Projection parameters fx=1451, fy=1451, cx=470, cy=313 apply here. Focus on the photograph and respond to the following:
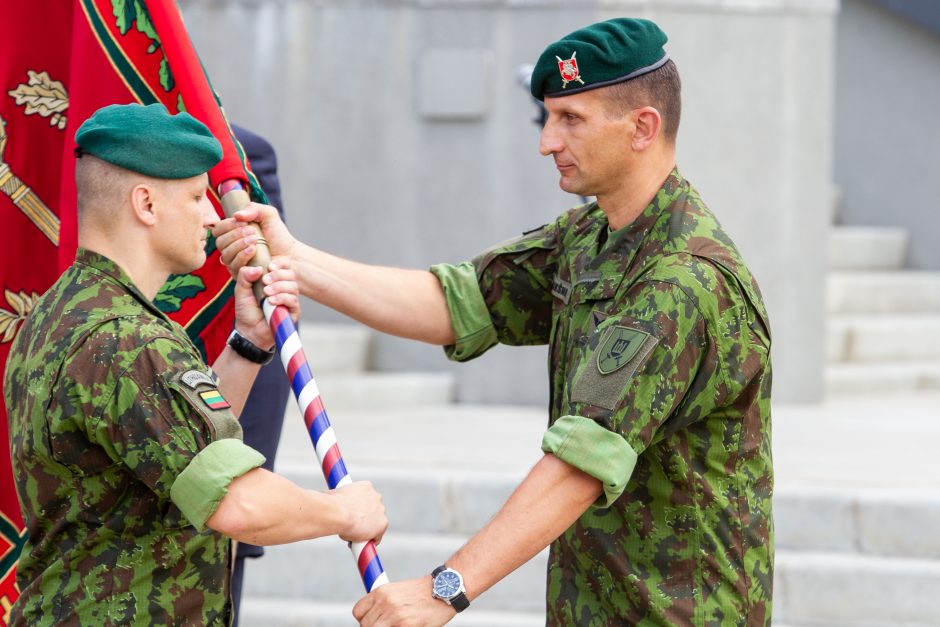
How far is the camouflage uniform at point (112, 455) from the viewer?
252 cm

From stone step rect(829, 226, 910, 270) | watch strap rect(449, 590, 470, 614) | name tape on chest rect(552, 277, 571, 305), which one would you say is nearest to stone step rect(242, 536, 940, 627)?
name tape on chest rect(552, 277, 571, 305)

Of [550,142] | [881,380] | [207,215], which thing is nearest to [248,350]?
[207,215]

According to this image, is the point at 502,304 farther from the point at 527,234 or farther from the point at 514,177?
the point at 514,177

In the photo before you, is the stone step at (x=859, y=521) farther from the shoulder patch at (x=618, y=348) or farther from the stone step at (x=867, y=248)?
the stone step at (x=867, y=248)

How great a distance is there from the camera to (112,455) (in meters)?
2.54

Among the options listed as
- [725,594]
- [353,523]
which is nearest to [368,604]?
[353,523]

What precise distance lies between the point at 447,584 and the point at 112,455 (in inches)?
26.7

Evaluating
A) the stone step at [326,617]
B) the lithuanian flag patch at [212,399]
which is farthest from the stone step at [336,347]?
the lithuanian flag patch at [212,399]

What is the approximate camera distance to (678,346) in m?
2.68

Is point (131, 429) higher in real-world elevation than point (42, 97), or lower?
lower

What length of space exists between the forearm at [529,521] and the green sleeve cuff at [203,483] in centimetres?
50

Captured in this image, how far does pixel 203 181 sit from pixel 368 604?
877 millimetres

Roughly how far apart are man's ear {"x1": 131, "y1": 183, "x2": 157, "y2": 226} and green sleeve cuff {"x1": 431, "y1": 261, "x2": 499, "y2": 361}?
0.92 m

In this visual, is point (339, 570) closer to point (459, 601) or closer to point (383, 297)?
point (383, 297)
